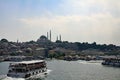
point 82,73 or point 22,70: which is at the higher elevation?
point 22,70

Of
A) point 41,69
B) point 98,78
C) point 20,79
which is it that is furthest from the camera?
point 41,69

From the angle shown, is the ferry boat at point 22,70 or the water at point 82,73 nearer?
the ferry boat at point 22,70

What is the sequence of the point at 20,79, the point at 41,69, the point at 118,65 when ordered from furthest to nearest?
the point at 118,65
the point at 41,69
the point at 20,79

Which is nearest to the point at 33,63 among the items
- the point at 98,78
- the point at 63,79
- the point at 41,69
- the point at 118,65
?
the point at 41,69

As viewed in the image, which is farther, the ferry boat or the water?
the water

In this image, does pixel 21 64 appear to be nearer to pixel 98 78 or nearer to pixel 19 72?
pixel 19 72

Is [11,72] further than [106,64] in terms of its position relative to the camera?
No

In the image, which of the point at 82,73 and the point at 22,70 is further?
the point at 82,73

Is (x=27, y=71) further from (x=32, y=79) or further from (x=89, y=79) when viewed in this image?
(x=89, y=79)

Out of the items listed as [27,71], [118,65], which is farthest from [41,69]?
[118,65]
